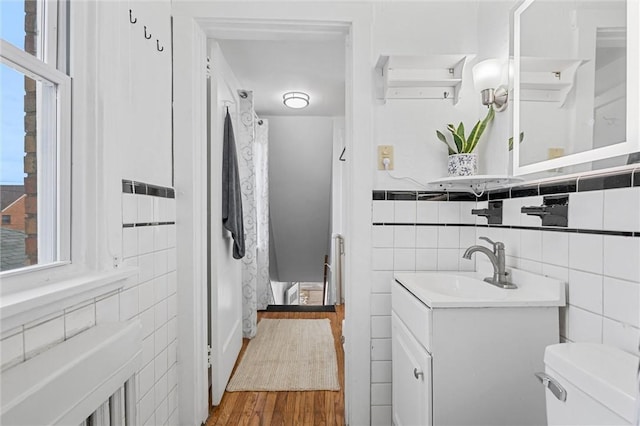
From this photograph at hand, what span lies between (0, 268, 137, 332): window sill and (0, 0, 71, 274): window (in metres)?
0.08

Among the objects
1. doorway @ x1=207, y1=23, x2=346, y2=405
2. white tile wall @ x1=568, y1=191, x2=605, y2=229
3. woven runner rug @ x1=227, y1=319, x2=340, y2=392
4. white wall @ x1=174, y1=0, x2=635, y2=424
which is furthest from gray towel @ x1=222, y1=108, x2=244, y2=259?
white tile wall @ x1=568, y1=191, x2=605, y2=229

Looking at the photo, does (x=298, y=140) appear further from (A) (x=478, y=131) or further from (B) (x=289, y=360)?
(A) (x=478, y=131)

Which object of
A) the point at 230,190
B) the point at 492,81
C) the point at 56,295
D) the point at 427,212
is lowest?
the point at 56,295

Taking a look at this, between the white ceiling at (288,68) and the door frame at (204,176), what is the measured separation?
0.23m

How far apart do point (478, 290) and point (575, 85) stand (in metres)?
0.83

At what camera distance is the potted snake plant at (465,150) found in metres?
1.50

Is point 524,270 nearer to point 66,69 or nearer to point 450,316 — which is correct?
point 450,316

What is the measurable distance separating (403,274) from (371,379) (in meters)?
0.57

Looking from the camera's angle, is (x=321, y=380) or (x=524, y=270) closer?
(x=524, y=270)

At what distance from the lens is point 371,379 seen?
5.27ft

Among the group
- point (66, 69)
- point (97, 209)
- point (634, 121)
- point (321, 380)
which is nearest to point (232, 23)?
point (66, 69)

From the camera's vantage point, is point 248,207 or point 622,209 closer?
point 622,209

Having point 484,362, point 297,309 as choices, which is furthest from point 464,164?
point 297,309

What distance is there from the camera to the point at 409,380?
122 cm
